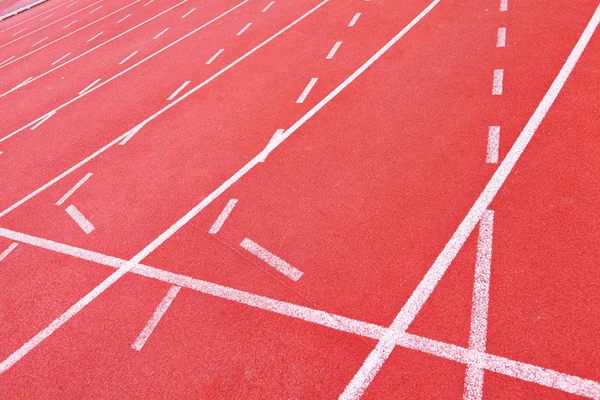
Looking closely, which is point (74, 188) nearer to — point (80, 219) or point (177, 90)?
point (80, 219)

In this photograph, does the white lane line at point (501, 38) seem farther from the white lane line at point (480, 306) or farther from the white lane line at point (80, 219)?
the white lane line at point (80, 219)

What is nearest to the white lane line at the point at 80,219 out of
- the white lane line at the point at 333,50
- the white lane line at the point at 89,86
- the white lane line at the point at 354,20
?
the white lane line at the point at 89,86

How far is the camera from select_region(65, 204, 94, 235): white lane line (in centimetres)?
713

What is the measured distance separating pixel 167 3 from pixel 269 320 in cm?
1830

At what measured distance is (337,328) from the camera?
4660mm

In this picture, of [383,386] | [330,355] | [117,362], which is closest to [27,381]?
[117,362]

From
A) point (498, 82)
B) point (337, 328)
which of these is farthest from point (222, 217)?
point (498, 82)

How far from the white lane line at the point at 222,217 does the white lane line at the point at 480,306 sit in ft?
12.0

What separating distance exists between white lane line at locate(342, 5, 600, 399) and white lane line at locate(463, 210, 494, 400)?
167 millimetres

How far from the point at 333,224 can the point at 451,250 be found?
1625mm

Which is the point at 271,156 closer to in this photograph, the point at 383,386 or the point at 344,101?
the point at 344,101

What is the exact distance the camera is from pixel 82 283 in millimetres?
6164

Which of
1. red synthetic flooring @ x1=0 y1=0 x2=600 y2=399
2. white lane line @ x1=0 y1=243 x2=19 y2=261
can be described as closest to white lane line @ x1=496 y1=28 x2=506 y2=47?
red synthetic flooring @ x1=0 y1=0 x2=600 y2=399

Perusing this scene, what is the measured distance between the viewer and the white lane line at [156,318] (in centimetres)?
513
